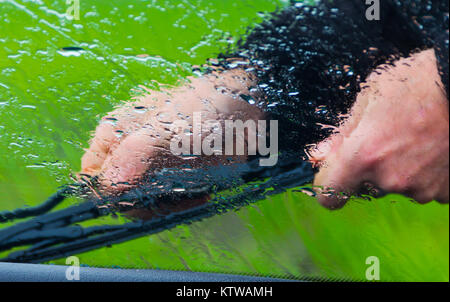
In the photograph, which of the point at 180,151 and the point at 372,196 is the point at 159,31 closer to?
the point at 180,151

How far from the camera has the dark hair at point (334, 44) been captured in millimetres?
303

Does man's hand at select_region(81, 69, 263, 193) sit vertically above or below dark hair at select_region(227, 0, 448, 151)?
below

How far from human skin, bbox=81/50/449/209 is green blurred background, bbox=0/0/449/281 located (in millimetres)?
18

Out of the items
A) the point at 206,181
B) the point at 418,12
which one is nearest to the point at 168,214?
the point at 206,181

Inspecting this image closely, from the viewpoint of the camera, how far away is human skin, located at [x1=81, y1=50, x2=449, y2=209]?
1.02 feet

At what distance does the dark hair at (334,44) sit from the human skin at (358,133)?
0.01 metres

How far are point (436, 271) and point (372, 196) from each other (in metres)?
0.11

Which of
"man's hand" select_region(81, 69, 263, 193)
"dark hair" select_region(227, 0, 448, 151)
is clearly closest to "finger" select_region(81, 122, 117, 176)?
"man's hand" select_region(81, 69, 263, 193)

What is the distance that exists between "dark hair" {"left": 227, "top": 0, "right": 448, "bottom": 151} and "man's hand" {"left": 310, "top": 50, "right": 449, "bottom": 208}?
14 mm

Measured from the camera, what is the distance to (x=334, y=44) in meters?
0.31

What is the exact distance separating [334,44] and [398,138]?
0.10 meters

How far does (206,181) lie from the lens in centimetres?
35

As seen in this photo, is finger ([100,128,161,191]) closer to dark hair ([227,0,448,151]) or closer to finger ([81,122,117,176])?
finger ([81,122,117,176])

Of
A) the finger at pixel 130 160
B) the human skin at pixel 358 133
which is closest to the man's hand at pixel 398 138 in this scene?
the human skin at pixel 358 133
